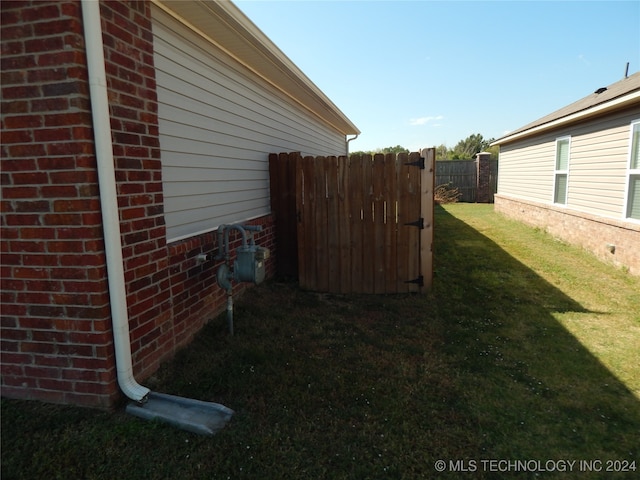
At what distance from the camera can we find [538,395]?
110 inches

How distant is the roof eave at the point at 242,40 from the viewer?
3.16 m

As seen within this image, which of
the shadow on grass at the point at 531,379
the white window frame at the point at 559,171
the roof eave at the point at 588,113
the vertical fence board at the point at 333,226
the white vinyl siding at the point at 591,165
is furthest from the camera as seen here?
the white window frame at the point at 559,171

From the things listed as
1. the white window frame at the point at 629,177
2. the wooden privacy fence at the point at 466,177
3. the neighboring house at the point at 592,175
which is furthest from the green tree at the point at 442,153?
the white window frame at the point at 629,177

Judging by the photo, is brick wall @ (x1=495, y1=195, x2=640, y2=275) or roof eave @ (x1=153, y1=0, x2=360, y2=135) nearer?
roof eave @ (x1=153, y1=0, x2=360, y2=135)

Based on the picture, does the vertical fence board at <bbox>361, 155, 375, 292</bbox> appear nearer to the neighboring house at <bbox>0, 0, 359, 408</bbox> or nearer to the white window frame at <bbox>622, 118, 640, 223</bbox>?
the neighboring house at <bbox>0, 0, 359, 408</bbox>

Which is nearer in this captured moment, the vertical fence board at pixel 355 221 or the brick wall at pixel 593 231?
the vertical fence board at pixel 355 221

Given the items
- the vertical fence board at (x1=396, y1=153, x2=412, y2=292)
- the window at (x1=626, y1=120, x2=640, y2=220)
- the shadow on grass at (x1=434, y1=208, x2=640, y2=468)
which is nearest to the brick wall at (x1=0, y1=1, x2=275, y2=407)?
the shadow on grass at (x1=434, y1=208, x2=640, y2=468)

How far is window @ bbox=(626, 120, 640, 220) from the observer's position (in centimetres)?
599

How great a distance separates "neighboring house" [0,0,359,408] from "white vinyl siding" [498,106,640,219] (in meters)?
6.74

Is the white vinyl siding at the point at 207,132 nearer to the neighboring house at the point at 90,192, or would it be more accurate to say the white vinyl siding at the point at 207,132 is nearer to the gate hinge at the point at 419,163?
the neighboring house at the point at 90,192

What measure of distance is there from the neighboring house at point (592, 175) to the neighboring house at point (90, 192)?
21.6 ft

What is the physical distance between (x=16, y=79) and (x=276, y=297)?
3.30m

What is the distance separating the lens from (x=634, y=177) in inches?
240

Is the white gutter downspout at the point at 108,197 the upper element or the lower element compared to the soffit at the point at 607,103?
lower
